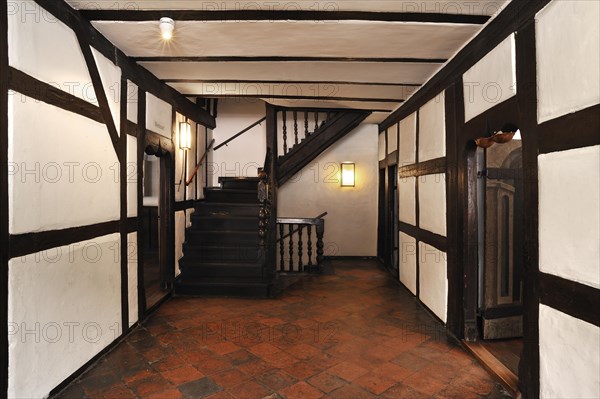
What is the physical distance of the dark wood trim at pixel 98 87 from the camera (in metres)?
2.88

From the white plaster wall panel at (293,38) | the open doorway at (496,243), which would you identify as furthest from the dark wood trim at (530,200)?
the open doorway at (496,243)

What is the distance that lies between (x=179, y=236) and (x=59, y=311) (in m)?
2.65

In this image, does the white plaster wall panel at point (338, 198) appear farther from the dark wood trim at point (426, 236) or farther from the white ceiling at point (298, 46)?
the white ceiling at point (298, 46)

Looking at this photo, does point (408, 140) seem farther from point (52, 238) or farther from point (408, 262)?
point (52, 238)

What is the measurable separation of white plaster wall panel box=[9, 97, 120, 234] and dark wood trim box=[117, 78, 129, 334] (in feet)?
0.51

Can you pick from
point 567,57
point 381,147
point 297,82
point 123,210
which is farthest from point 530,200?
point 381,147

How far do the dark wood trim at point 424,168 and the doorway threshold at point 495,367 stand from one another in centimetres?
175

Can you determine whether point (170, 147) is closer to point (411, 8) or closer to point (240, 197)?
point (240, 197)

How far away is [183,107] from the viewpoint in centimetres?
537

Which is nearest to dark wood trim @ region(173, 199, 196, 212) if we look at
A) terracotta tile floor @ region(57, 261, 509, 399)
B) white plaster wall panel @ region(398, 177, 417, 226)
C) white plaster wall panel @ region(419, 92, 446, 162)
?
terracotta tile floor @ region(57, 261, 509, 399)

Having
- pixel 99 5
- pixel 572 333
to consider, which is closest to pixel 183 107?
pixel 99 5

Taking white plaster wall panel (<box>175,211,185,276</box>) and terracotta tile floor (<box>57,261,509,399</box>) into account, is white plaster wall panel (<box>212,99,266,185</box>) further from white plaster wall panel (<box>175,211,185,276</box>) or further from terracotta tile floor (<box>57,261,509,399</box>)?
terracotta tile floor (<box>57,261,509,399</box>)

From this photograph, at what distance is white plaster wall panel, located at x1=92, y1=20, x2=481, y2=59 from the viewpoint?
2922mm

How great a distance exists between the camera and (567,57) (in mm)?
1965
